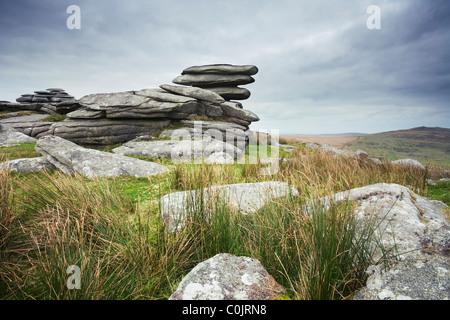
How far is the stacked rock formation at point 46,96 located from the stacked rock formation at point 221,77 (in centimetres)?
1666

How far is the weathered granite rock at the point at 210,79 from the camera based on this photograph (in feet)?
60.9

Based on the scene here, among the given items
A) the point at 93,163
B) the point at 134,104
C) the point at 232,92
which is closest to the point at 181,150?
the point at 93,163

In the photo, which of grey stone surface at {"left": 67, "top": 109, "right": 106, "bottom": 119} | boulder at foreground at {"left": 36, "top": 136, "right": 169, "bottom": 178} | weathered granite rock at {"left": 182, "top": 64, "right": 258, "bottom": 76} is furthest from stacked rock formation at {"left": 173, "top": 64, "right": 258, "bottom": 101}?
boulder at foreground at {"left": 36, "top": 136, "right": 169, "bottom": 178}

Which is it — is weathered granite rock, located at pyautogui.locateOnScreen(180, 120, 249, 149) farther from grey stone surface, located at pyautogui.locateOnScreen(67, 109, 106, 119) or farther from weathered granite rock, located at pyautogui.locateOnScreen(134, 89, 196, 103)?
grey stone surface, located at pyautogui.locateOnScreen(67, 109, 106, 119)

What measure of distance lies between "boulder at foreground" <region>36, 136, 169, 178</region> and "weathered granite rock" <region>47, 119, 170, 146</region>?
211 inches

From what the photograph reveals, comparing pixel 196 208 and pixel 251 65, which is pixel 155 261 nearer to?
pixel 196 208

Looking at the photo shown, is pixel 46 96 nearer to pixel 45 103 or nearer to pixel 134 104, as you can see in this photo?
pixel 45 103

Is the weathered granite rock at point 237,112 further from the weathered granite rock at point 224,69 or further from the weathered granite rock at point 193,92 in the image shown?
Result: the weathered granite rock at point 224,69

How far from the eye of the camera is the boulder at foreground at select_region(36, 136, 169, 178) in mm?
6546

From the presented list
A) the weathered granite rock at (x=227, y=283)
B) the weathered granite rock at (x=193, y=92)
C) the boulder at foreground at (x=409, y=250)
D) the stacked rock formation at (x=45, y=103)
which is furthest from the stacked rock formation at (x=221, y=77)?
the weathered granite rock at (x=227, y=283)

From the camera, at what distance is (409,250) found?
2588mm

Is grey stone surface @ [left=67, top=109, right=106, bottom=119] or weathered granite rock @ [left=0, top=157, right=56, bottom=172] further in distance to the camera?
grey stone surface @ [left=67, top=109, right=106, bottom=119]
